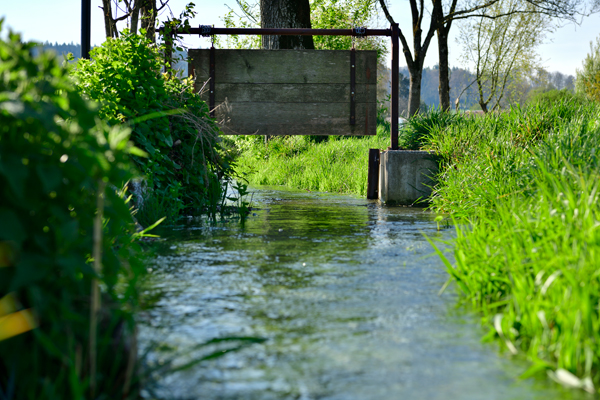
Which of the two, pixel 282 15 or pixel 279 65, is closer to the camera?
pixel 279 65

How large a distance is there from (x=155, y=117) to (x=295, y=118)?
371 cm

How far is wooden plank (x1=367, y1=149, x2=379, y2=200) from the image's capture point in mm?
9797

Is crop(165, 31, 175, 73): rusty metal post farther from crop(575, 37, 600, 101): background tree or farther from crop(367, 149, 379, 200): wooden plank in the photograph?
crop(575, 37, 600, 101): background tree

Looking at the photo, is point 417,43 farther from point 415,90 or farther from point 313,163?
point 313,163

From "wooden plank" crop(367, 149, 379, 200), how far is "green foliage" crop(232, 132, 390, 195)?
888mm

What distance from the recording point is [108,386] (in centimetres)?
204

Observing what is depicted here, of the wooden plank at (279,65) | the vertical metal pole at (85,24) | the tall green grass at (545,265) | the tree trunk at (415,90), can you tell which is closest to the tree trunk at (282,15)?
the wooden plank at (279,65)

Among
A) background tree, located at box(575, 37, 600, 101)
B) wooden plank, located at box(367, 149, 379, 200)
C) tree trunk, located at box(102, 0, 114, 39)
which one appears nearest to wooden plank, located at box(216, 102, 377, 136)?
wooden plank, located at box(367, 149, 379, 200)

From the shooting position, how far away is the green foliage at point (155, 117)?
20.1ft

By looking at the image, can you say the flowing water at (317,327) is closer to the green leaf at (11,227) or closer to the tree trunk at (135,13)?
the green leaf at (11,227)

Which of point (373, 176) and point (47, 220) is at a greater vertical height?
point (47, 220)

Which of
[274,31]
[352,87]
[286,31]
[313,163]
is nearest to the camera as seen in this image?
[286,31]

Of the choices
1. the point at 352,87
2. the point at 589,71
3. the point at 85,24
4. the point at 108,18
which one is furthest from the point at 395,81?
the point at 589,71

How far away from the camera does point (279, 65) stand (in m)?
9.58
